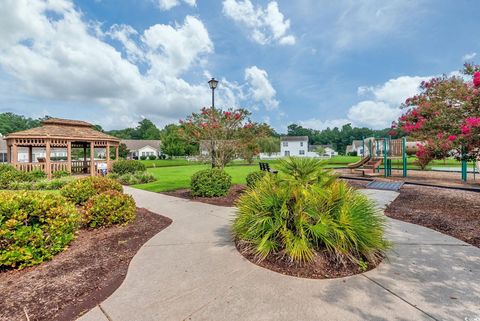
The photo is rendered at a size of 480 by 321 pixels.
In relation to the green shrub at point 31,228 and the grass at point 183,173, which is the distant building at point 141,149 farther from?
the green shrub at point 31,228

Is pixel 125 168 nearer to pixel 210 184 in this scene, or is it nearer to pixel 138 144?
pixel 210 184

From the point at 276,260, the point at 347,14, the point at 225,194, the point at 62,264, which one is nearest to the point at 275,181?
the point at 276,260

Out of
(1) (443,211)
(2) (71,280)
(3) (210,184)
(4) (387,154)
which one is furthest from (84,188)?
(4) (387,154)

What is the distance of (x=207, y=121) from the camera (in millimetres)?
9195

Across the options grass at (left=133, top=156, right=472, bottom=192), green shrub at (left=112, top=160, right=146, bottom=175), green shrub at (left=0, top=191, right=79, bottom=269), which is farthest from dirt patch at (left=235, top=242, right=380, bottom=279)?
green shrub at (left=112, top=160, right=146, bottom=175)

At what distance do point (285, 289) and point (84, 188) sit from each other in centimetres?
645

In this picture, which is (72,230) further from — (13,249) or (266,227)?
(266,227)

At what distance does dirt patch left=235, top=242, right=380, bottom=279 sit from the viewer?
2.70 metres

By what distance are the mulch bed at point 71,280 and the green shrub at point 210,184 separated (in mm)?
3283

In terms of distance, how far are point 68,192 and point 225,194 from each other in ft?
15.2

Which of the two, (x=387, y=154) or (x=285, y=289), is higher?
(x=387, y=154)

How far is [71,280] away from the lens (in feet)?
8.67

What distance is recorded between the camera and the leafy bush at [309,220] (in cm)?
291

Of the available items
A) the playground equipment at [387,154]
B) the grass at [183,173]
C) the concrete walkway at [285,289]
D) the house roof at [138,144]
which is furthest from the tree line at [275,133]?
the concrete walkway at [285,289]
